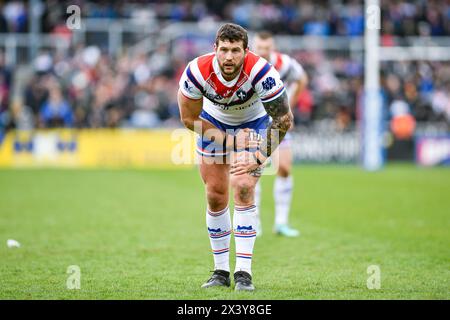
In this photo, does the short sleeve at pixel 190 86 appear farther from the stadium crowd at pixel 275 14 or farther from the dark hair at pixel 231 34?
the stadium crowd at pixel 275 14

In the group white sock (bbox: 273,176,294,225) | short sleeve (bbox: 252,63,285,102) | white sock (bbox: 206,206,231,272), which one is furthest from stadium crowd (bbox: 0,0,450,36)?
short sleeve (bbox: 252,63,285,102)

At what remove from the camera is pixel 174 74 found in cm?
2606

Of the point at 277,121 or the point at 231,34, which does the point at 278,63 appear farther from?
the point at 231,34

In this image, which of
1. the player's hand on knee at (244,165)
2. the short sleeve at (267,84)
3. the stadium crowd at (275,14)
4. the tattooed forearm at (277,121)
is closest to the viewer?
the short sleeve at (267,84)

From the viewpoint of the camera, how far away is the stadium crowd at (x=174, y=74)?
24.5 m

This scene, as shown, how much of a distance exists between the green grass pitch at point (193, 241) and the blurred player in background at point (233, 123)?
44 centimetres

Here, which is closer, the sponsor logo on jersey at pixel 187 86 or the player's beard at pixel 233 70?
the player's beard at pixel 233 70

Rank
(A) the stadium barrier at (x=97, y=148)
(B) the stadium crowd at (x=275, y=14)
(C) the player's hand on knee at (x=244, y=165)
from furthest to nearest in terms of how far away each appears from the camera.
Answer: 1. (B) the stadium crowd at (x=275, y=14)
2. (A) the stadium barrier at (x=97, y=148)
3. (C) the player's hand on knee at (x=244, y=165)

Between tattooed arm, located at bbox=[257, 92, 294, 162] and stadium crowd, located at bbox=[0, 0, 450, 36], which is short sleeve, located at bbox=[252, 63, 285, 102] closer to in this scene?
tattooed arm, located at bbox=[257, 92, 294, 162]

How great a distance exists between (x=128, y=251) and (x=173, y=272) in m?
1.59

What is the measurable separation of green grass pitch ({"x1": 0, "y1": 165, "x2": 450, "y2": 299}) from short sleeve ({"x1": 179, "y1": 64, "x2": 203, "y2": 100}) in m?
1.77

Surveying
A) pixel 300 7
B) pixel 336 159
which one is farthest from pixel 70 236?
pixel 300 7

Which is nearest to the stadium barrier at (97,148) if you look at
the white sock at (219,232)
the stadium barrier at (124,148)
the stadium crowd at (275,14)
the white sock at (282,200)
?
the stadium barrier at (124,148)

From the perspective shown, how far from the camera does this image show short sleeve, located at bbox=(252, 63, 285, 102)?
6.73 m
